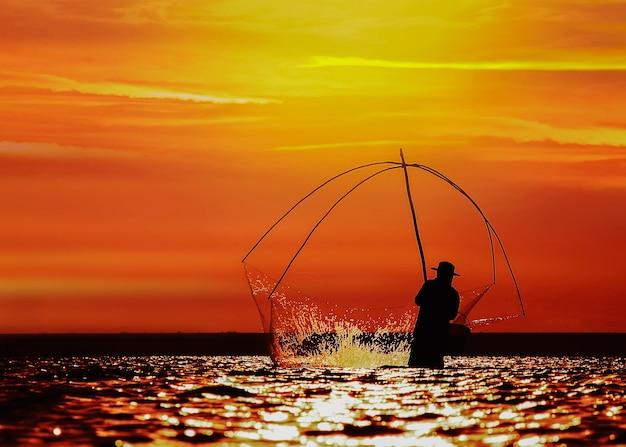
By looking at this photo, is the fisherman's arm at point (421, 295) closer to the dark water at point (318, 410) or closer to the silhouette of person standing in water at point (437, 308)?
the silhouette of person standing in water at point (437, 308)

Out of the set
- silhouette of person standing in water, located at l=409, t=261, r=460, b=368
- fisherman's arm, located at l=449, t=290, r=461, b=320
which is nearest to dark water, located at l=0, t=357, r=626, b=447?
silhouette of person standing in water, located at l=409, t=261, r=460, b=368

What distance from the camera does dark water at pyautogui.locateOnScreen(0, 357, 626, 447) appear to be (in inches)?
1284

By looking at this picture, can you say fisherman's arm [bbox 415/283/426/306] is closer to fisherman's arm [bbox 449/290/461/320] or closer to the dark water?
fisherman's arm [bbox 449/290/461/320]

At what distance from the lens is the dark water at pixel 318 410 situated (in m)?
32.6

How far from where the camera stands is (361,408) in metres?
39.7

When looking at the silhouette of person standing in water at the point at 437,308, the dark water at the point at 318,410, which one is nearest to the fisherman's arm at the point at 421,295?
the silhouette of person standing in water at the point at 437,308

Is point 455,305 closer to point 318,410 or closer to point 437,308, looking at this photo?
point 437,308

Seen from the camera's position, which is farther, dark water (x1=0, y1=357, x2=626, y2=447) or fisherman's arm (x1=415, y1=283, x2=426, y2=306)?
fisherman's arm (x1=415, y1=283, x2=426, y2=306)

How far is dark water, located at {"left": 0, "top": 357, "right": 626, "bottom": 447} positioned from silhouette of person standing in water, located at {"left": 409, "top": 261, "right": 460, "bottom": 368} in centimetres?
146

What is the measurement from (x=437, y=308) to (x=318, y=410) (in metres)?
16.6

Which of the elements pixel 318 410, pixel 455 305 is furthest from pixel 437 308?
pixel 318 410

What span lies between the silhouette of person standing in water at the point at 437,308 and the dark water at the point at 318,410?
57.4 inches

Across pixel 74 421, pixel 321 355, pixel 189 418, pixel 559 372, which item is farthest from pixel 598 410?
pixel 321 355

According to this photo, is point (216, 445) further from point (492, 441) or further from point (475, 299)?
point (475, 299)
